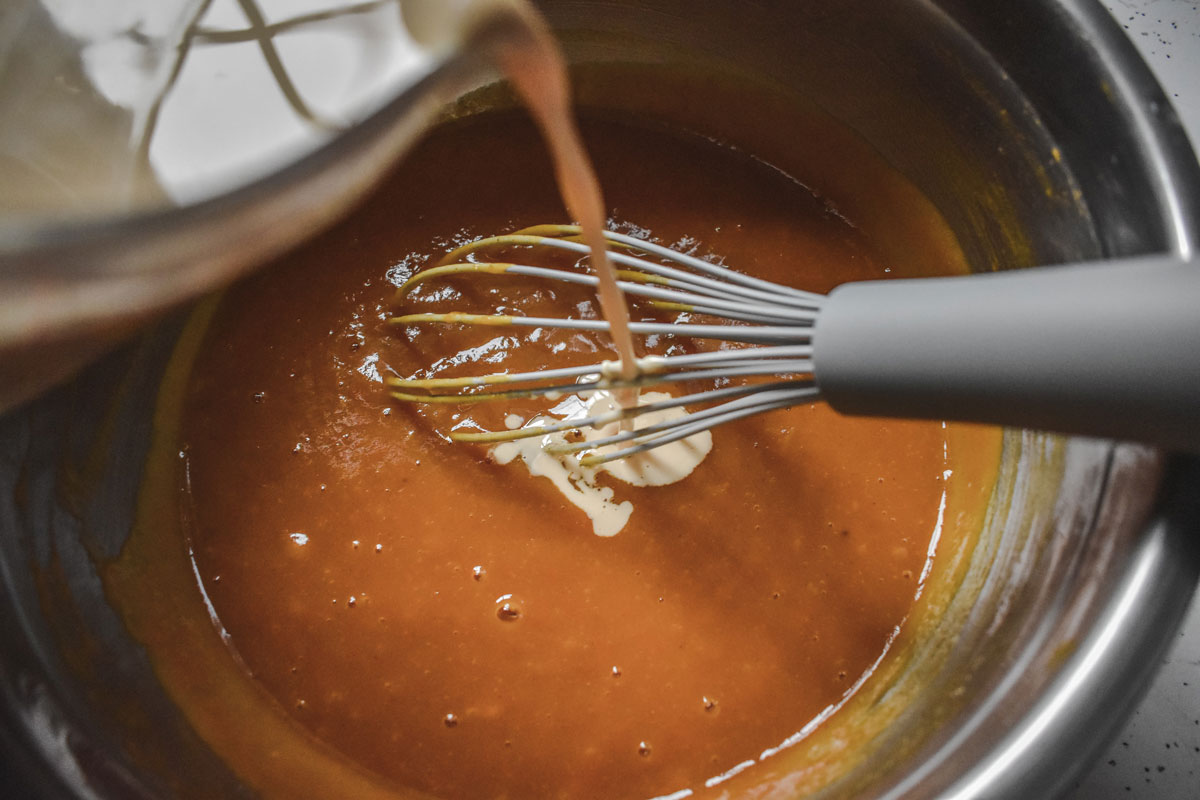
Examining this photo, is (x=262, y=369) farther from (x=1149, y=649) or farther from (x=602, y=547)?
(x=1149, y=649)

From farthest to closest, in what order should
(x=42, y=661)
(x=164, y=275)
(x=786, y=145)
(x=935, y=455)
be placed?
(x=786, y=145)
(x=935, y=455)
(x=42, y=661)
(x=164, y=275)

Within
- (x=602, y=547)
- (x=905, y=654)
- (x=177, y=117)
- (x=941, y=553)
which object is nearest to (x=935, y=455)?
(x=941, y=553)

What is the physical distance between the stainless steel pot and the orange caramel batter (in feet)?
0.31

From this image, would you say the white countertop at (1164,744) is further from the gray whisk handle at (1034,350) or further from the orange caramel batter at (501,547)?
the gray whisk handle at (1034,350)

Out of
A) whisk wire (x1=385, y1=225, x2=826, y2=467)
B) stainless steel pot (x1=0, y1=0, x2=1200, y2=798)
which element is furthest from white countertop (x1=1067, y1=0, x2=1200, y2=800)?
whisk wire (x1=385, y1=225, x2=826, y2=467)

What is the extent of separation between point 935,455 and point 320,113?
96 centimetres

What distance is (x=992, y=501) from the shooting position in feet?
3.83

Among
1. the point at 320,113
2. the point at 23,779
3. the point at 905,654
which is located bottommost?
the point at 905,654

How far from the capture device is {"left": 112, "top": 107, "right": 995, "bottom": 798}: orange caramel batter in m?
1.14

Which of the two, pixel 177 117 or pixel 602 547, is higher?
pixel 177 117

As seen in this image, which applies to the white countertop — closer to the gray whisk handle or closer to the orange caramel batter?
the orange caramel batter

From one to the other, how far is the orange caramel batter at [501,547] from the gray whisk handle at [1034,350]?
41cm

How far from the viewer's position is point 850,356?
2.78 ft

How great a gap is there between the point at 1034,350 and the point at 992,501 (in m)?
0.48
